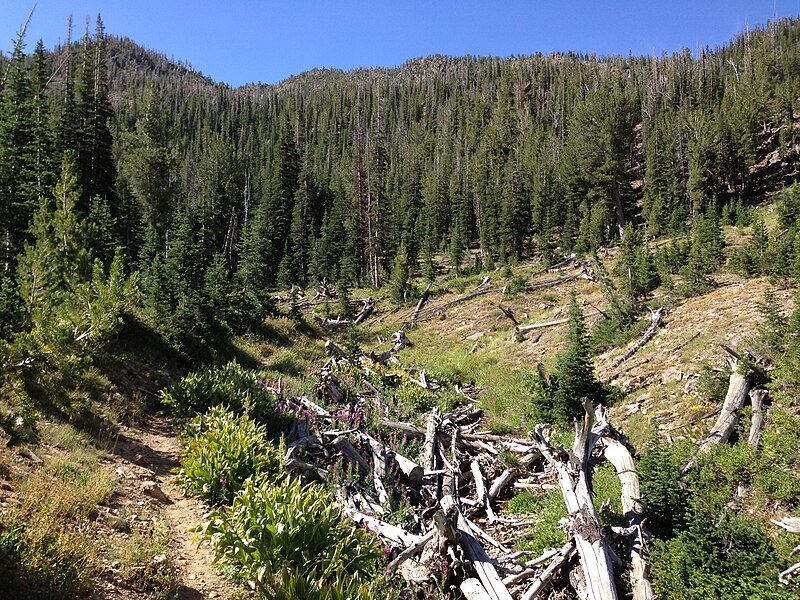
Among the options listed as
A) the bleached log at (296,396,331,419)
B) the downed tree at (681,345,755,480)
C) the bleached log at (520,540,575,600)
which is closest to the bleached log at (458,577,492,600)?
the bleached log at (520,540,575,600)

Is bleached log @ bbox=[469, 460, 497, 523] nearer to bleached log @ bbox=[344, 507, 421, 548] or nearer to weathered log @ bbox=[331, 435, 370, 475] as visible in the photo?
bleached log @ bbox=[344, 507, 421, 548]

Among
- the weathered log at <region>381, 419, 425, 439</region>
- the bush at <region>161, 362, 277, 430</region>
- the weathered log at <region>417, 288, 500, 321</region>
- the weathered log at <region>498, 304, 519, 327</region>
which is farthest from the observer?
the weathered log at <region>417, 288, 500, 321</region>

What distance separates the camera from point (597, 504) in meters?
6.97

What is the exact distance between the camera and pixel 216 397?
10242 mm

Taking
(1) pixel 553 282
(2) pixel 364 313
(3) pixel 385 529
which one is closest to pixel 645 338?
(3) pixel 385 529

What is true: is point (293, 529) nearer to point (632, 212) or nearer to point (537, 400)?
point (537, 400)

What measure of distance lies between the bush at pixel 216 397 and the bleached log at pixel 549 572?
20.1ft

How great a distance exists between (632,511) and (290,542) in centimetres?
450

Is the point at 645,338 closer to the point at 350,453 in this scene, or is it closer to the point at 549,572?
the point at 350,453

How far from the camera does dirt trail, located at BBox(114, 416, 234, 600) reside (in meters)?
5.07

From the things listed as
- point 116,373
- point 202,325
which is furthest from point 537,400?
point 202,325

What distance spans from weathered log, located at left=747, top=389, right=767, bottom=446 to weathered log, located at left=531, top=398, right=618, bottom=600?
2.66 m

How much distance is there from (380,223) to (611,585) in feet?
162

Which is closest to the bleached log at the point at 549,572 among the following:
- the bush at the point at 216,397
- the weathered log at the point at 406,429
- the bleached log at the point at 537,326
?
the weathered log at the point at 406,429
